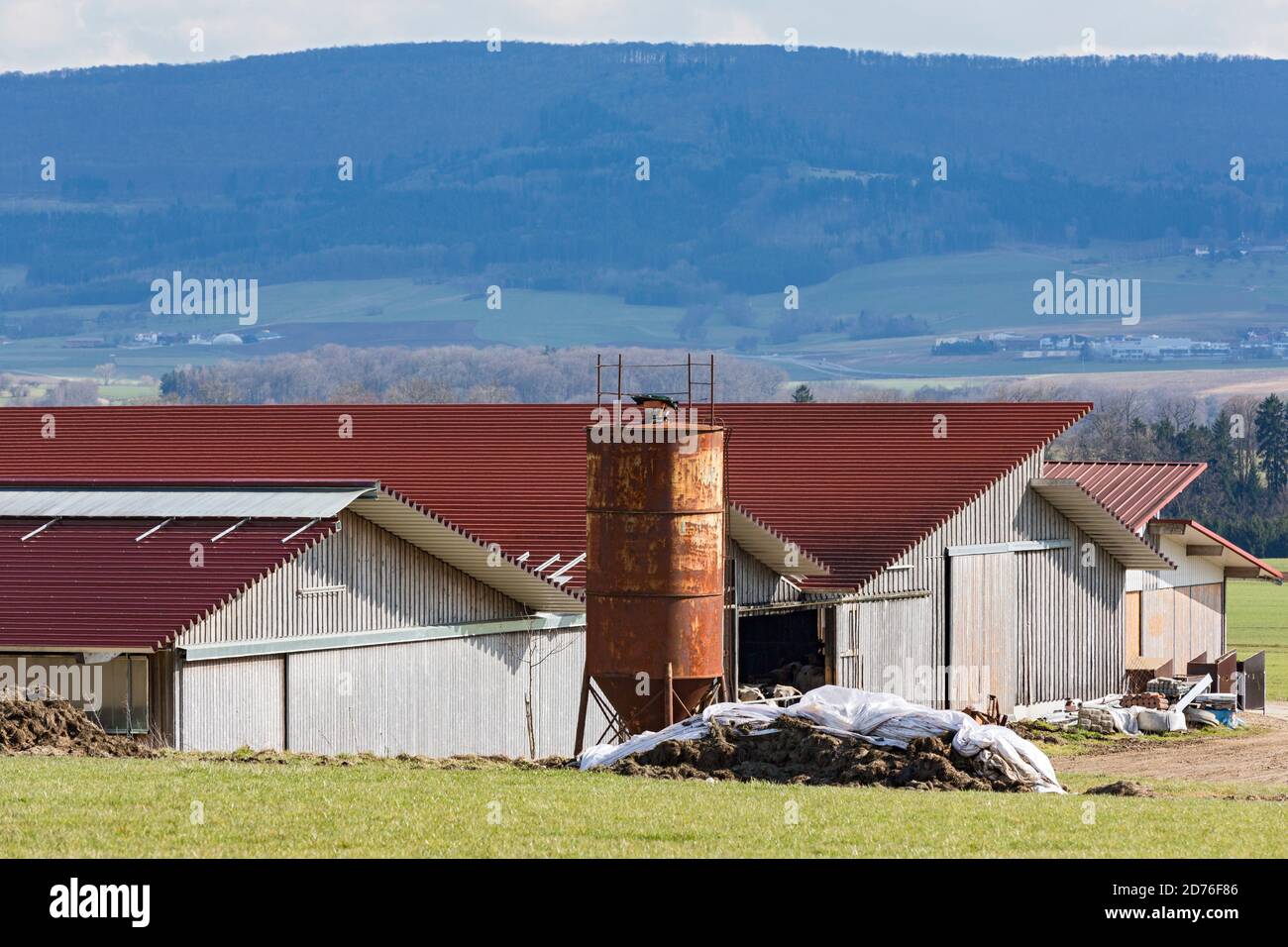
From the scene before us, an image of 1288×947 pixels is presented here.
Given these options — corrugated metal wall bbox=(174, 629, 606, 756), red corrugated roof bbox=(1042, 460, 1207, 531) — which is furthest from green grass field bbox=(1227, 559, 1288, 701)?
corrugated metal wall bbox=(174, 629, 606, 756)

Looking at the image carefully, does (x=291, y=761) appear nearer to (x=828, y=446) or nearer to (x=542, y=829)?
(x=542, y=829)

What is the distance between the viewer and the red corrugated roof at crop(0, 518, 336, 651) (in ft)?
79.7

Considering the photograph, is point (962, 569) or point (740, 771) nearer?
point (740, 771)

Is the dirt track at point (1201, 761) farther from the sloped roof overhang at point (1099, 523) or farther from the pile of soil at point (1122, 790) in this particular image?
the pile of soil at point (1122, 790)

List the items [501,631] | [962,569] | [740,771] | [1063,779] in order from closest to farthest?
[740,771] < [1063,779] < [501,631] < [962,569]

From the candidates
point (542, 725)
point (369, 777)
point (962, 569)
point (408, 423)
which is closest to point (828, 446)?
point (962, 569)

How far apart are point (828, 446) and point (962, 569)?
12.8 feet

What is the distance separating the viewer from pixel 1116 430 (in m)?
141

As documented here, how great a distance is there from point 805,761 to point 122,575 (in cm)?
941

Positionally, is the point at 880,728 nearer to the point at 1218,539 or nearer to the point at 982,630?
the point at 982,630

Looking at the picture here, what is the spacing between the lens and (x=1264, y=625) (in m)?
68.0

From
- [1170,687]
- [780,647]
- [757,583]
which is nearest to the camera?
[757,583]

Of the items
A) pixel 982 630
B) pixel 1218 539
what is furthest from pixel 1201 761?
pixel 1218 539

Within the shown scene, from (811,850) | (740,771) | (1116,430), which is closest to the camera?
(811,850)
